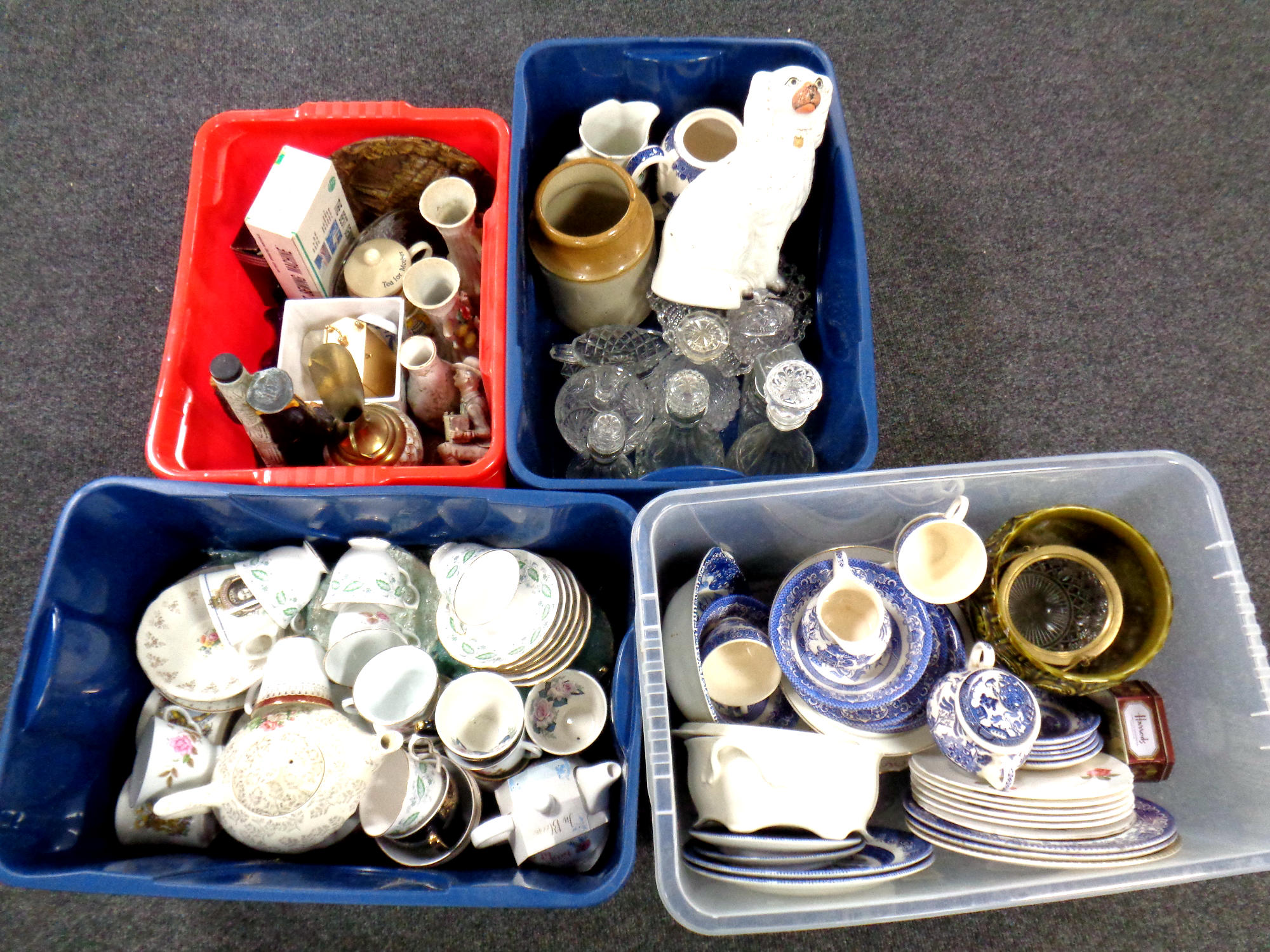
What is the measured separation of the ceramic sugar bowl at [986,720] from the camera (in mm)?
647

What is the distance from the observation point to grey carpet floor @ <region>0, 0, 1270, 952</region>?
4.17 ft

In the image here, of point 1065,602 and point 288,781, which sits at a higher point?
point 1065,602

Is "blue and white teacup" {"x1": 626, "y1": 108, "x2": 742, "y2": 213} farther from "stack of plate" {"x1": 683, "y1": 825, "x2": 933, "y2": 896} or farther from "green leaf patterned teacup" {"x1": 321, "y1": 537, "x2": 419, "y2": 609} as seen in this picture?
"stack of plate" {"x1": 683, "y1": 825, "x2": 933, "y2": 896}

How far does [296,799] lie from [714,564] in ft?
1.43

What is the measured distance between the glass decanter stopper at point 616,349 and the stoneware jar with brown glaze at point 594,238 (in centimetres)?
2

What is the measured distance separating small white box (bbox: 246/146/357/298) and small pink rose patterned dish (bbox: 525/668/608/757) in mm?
551

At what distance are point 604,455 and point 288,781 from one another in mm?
449

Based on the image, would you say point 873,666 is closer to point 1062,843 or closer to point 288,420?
point 1062,843

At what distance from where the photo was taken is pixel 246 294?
999 mm

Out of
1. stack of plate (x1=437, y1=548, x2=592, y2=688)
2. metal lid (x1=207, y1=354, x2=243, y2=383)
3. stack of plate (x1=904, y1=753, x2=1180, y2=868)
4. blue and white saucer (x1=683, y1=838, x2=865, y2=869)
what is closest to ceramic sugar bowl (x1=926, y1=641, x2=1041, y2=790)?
stack of plate (x1=904, y1=753, x2=1180, y2=868)

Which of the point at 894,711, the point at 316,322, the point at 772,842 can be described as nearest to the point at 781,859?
the point at 772,842

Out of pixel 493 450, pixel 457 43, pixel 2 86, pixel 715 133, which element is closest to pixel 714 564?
pixel 493 450

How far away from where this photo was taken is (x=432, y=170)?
97cm

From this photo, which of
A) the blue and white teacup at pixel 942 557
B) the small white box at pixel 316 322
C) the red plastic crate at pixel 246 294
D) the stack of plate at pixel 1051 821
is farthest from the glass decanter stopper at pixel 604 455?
the stack of plate at pixel 1051 821
